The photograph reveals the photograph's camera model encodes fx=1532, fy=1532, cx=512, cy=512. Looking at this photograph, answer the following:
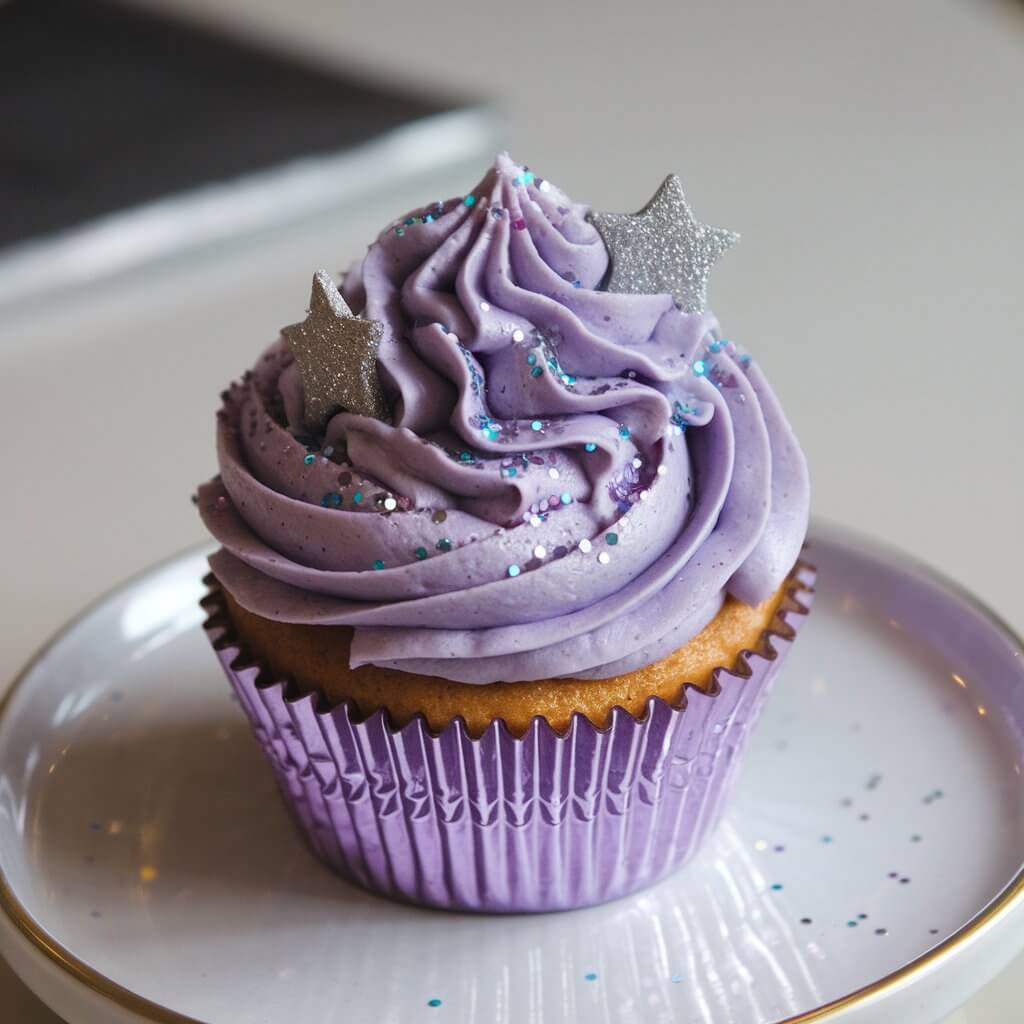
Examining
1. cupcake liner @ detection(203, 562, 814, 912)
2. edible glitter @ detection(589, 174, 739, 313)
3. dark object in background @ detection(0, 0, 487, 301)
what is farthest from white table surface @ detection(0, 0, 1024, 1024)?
edible glitter @ detection(589, 174, 739, 313)

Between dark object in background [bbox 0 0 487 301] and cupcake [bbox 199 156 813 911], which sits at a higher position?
dark object in background [bbox 0 0 487 301]

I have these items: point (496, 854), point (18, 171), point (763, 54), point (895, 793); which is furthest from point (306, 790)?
point (763, 54)

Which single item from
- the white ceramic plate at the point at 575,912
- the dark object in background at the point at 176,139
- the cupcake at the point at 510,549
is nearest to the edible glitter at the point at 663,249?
the cupcake at the point at 510,549

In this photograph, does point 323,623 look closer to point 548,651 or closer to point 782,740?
point 548,651

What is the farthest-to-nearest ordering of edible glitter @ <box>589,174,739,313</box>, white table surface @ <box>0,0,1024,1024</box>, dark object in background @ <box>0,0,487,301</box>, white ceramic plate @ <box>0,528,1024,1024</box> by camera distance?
1. dark object in background @ <box>0,0,487,301</box>
2. white table surface @ <box>0,0,1024,1024</box>
3. edible glitter @ <box>589,174,739,313</box>
4. white ceramic plate @ <box>0,528,1024,1024</box>

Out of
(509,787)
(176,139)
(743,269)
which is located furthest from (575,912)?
(176,139)

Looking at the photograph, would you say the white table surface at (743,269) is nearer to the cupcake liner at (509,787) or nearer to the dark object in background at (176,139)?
the dark object in background at (176,139)

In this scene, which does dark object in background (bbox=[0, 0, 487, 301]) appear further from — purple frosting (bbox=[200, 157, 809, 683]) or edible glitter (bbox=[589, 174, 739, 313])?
edible glitter (bbox=[589, 174, 739, 313])

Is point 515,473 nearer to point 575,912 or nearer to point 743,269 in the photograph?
point 575,912
